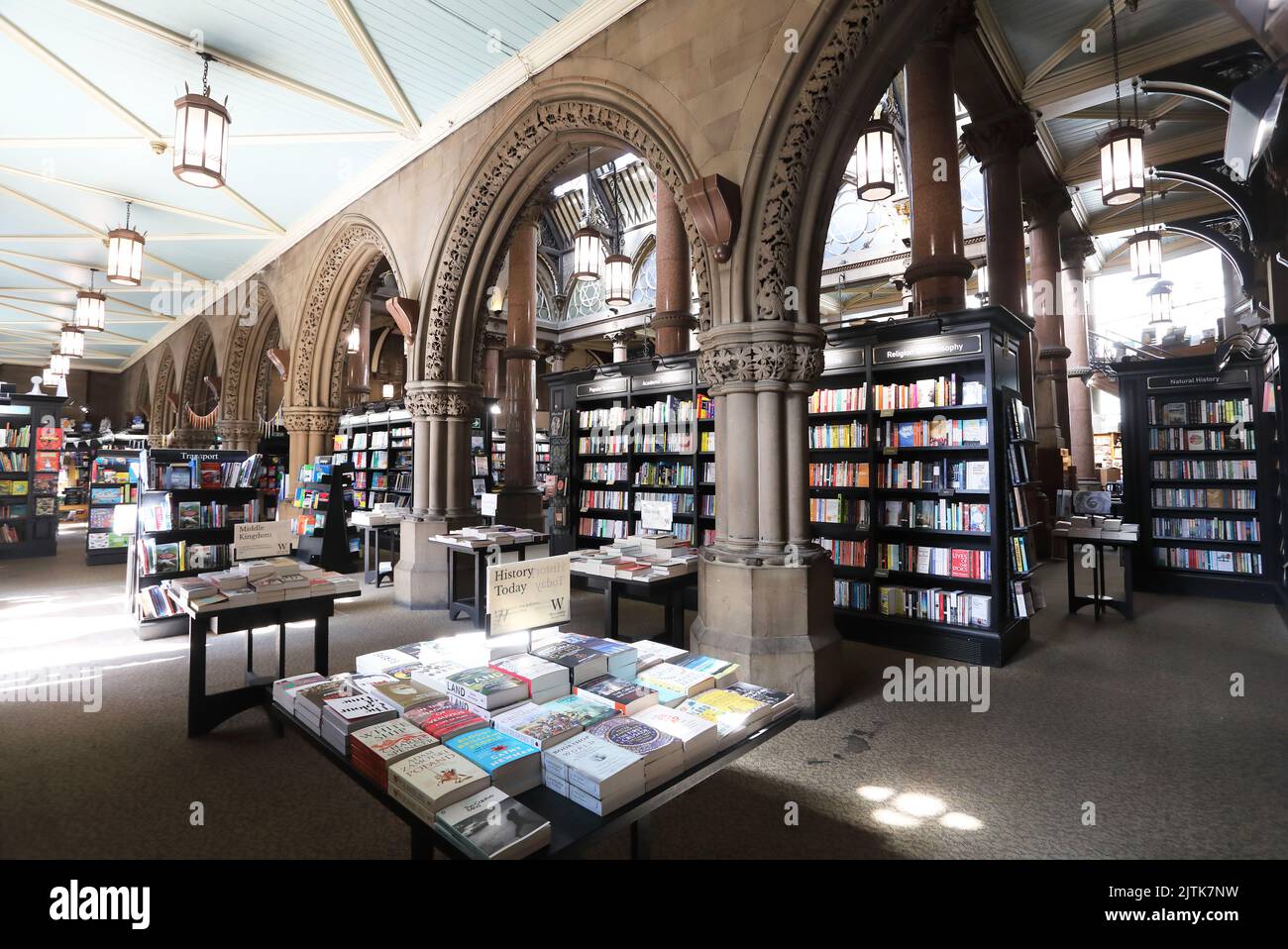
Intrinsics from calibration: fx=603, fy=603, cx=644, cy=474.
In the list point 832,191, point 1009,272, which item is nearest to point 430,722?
point 832,191

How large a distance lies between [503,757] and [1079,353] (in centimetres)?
1401

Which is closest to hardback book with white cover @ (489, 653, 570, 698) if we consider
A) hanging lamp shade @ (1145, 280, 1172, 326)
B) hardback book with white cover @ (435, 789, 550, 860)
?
hardback book with white cover @ (435, 789, 550, 860)

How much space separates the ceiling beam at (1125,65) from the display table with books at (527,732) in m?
8.31

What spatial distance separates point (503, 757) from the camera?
55.1 inches

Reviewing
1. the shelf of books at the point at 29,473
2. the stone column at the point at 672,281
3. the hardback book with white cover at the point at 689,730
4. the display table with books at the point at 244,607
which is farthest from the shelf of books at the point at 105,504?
the hardback book with white cover at the point at 689,730

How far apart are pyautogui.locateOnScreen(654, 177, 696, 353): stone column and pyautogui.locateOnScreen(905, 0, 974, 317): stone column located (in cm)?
259

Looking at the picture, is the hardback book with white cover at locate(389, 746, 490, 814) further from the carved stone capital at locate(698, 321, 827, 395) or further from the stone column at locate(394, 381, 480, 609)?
the stone column at locate(394, 381, 480, 609)

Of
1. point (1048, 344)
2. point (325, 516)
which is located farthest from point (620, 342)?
point (1048, 344)

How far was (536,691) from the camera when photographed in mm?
1779

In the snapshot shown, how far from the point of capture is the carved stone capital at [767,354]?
358cm

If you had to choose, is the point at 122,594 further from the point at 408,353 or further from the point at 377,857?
the point at 377,857

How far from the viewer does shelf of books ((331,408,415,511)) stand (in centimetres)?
952
